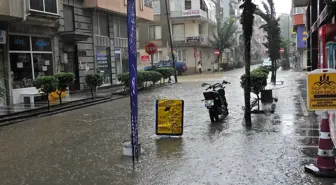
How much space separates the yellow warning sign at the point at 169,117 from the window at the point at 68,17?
47.8ft

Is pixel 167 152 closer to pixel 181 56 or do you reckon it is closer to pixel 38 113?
pixel 38 113

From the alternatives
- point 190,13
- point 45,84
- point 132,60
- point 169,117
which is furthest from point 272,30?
point 190,13

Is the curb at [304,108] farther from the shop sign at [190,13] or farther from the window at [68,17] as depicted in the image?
the shop sign at [190,13]

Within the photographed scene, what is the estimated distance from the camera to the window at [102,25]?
26094 millimetres

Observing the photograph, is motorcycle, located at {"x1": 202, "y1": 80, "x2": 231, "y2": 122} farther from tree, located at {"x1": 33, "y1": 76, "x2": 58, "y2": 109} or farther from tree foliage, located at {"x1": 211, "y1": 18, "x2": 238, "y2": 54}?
tree foliage, located at {"x1": 211, "y1": 18, "x2": 238, "y2": 54}

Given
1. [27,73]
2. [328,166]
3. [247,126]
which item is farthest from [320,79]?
[27,73]

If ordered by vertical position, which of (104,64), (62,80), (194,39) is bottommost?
(62,80)

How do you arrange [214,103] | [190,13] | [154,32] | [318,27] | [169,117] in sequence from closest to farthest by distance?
[169,117] → [214,103] → [318,27] → [190,13] → [154,32]

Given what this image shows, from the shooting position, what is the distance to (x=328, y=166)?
19.2 ft

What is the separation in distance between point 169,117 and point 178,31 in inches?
1757

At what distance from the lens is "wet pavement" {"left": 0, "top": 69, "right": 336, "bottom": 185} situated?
20.0 ft

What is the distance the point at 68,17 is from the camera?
22.6 meters

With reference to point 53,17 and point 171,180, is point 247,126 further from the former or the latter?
point 53,17

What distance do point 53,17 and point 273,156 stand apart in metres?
14.9
